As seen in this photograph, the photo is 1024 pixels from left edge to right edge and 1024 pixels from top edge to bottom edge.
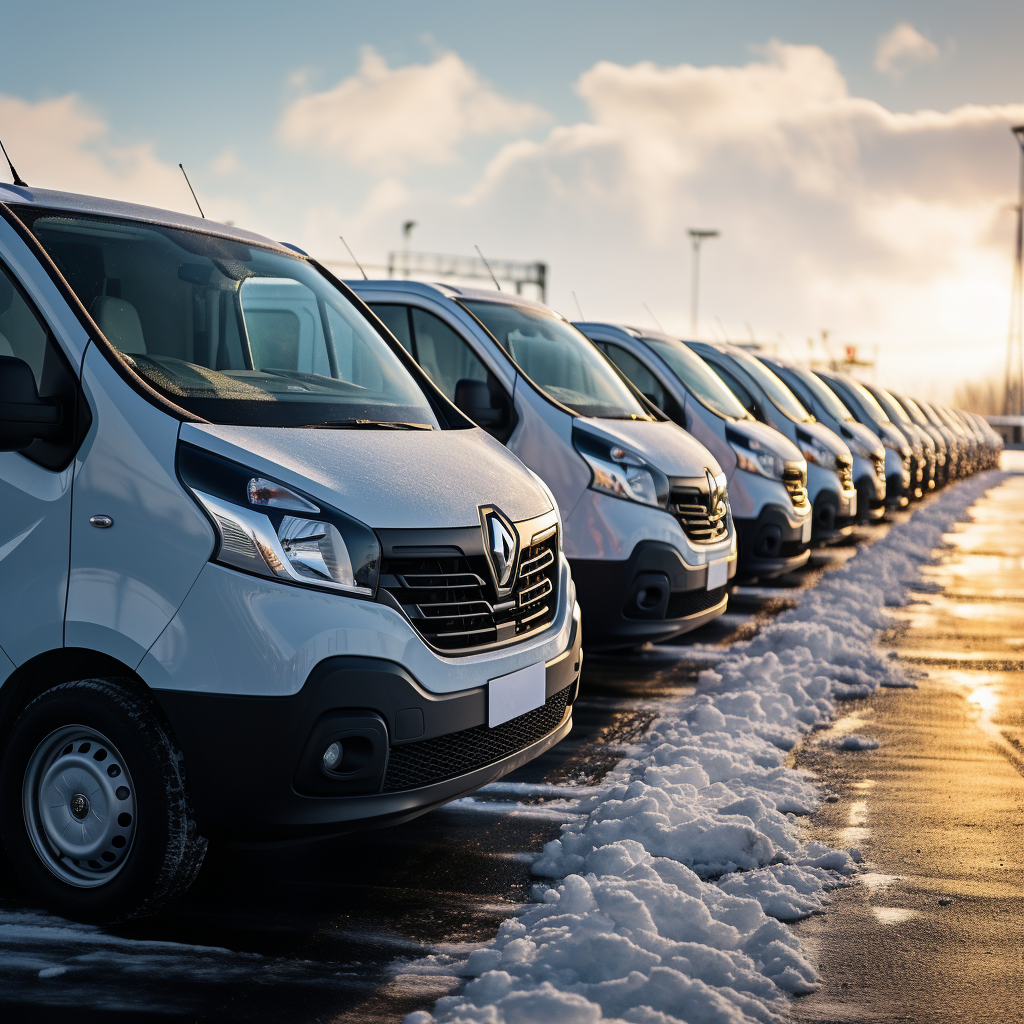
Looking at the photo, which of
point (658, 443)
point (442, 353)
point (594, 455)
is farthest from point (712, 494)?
point (442, 353)

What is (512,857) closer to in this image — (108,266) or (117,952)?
(117,952)

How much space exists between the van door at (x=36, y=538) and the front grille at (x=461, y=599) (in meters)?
0.89

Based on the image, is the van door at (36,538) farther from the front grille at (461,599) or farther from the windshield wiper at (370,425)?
the front grille at (461,599)

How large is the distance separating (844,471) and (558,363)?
19.7 feet

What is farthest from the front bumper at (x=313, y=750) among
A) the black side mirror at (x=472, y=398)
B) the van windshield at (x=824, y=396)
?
the van windshield at (x=824, y=396)

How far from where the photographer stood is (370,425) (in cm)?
418

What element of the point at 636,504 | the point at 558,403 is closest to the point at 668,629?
the point at 636,504

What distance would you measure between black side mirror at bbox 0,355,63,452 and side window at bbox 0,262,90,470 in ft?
0.15

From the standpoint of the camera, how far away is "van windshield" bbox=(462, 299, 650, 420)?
7.65 m

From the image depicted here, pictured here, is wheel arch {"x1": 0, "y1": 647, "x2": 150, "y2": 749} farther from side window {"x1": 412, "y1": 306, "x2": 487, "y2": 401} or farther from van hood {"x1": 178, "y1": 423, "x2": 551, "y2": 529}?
side window {"x1": 412, "y1": 306, "x2": 487, "y2": 401}

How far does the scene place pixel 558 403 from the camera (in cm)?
709

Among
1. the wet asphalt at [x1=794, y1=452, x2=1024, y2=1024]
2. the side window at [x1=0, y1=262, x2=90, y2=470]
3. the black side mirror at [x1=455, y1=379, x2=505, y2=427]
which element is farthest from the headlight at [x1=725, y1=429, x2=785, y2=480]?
the side window at [x1=0, y1=262, x2=90, y2=470]

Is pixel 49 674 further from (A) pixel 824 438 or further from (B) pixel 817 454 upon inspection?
(A) pixel 824 438

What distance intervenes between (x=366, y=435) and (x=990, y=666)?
536 centimetres
